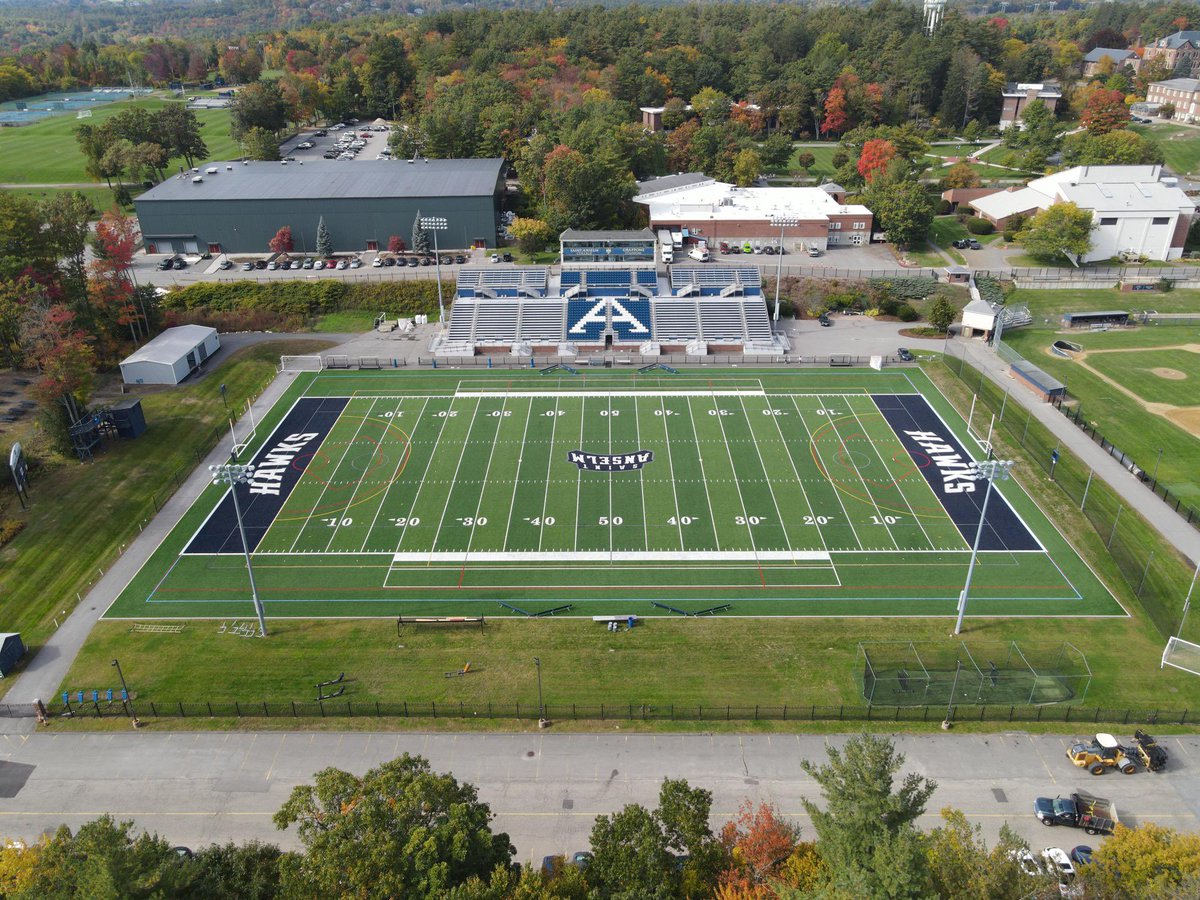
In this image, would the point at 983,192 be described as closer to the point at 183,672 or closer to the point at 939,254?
the point at 939,254

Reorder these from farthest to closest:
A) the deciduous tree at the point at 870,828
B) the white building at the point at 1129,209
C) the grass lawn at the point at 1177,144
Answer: the grass lawn at the point at 1177,144, the white building at the point at 1129,209, the deciduous tree at the point at 870,828

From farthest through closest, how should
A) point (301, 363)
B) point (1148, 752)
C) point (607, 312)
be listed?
point (607, 312), point (301, 363), point (1148, 752)

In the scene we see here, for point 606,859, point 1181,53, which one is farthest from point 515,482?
point 1181,53

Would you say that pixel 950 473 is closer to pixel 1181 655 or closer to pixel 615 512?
pixel 1181 655

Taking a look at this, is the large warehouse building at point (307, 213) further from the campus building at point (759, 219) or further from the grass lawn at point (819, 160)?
the grass lawn at point (819, 160)

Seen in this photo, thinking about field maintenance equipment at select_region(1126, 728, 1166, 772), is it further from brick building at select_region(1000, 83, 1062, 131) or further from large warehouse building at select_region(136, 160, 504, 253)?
brick building at select_region(1000, 83, 1062, 131)

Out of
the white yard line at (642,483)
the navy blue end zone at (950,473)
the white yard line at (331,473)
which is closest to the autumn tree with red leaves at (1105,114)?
the navy blue end zone at (950,473)
